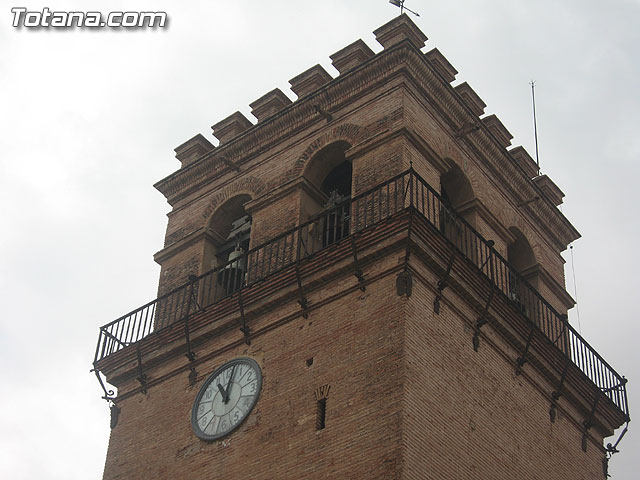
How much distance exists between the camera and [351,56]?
67.1 feet

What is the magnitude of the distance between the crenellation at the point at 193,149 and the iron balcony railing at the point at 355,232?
10.9 ft

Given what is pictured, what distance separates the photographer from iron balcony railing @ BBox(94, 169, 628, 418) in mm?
17406

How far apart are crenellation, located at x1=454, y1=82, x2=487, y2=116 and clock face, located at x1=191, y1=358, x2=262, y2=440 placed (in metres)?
6.72

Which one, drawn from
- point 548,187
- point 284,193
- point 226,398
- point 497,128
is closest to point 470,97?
point 497,128

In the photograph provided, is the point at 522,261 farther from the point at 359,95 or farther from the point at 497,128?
the point at 359,95

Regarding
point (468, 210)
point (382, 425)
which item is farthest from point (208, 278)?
point (382, 425)

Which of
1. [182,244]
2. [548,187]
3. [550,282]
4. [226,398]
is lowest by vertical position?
[226,398]

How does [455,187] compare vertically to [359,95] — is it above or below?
below

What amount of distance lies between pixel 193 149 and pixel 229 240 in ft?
8.41

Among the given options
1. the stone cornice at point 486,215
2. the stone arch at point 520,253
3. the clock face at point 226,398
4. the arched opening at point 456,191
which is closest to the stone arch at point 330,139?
the arched opening at point 456,191

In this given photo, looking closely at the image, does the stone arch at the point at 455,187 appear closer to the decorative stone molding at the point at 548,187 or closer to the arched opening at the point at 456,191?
the arched opening at the point at 456,191

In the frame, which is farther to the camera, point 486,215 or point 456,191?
point 456,191

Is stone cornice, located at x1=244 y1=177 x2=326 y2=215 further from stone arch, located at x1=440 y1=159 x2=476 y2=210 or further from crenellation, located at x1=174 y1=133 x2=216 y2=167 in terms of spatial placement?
crenellation, located at x1=174 y1=133 x2=216 y2=167

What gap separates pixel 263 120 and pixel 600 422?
7.72 metres
